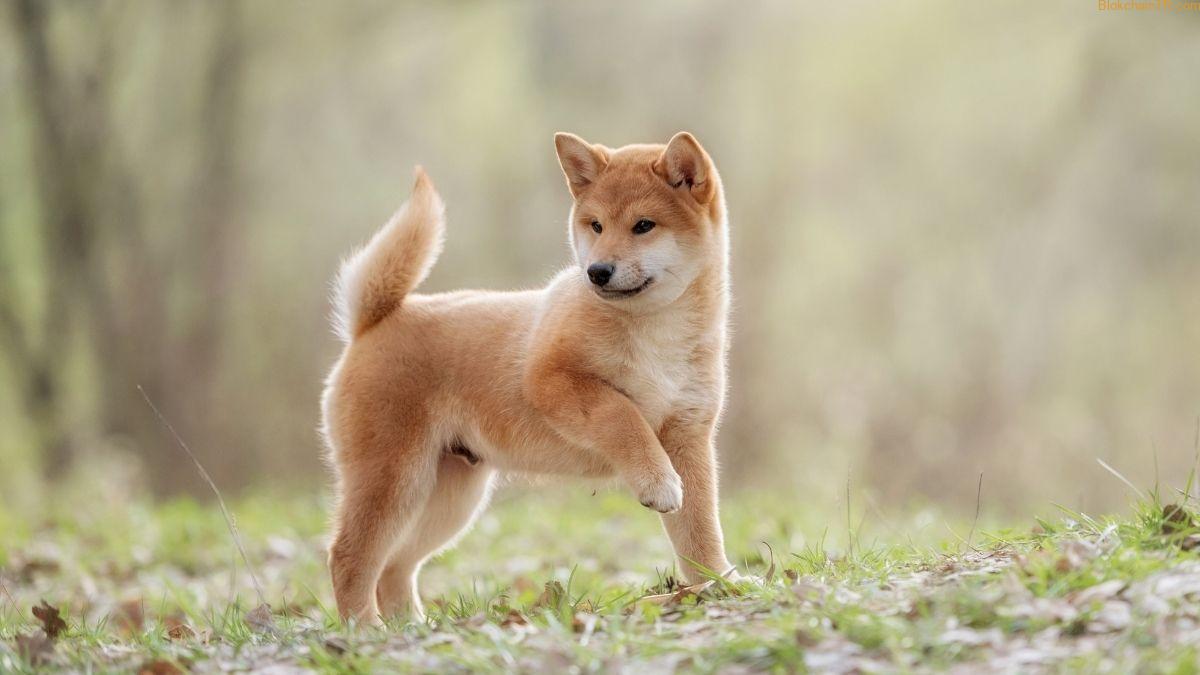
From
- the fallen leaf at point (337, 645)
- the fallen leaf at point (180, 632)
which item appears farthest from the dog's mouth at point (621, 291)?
the fallen leaf at point (180, 632)

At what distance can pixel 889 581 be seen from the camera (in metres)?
4.16

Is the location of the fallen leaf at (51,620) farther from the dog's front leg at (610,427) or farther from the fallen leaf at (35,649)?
the dog's front leg at (610,427)

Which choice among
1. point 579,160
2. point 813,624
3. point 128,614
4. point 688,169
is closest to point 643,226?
point 688,169

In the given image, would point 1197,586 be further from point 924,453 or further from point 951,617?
point 924,453

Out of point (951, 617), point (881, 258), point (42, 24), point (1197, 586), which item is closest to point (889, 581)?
point (951, 617)

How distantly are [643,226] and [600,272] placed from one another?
1.20 feet

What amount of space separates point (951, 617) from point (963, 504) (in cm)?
1005

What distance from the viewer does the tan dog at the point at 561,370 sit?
493 cm

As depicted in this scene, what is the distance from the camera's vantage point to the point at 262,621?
14.7 ft

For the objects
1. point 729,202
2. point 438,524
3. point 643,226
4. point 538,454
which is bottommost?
point 438,524

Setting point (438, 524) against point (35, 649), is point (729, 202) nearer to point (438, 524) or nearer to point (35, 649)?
point (438, 524)

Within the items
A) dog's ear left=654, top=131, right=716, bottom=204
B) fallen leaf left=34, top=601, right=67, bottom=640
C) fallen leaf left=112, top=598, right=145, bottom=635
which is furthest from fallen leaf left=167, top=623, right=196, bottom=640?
dog's ear left=654, top=131, right=716, bottom=204

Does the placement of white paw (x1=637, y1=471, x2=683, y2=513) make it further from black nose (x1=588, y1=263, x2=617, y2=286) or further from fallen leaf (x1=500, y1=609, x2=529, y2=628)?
black nose (x1=588, y1=263, x2=617, y2=286)

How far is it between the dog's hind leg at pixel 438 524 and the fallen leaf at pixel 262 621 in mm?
932
